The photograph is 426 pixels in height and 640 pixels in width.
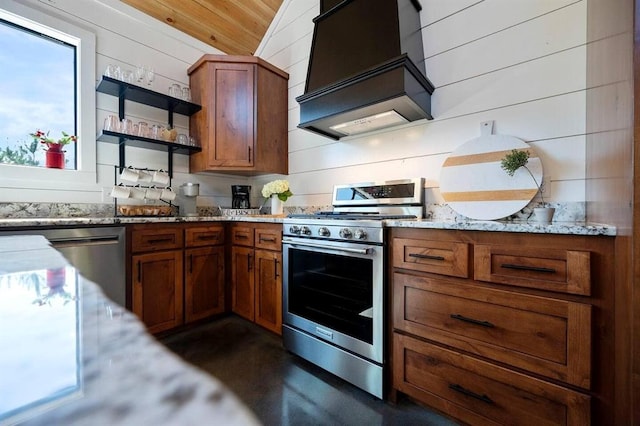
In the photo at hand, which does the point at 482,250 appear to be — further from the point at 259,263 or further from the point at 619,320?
the point at 259,263

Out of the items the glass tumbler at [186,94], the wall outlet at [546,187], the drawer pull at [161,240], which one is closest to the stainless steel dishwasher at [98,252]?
the drawer pull at [161,240]

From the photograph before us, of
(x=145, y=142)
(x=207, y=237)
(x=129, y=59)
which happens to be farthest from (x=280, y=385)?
(x=129, y=59)

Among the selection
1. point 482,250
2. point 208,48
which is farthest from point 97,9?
point 482,250

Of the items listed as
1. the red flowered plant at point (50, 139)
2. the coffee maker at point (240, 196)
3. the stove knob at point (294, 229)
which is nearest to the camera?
the stove knob at point (294, 229)

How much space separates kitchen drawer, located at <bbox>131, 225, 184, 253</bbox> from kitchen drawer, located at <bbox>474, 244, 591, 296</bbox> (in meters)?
2.07

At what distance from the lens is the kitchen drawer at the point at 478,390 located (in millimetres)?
1038

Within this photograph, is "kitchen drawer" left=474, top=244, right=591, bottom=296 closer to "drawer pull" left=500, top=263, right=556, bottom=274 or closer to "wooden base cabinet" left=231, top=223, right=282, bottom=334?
"drawer pull" left=500, top=263, right=556, bottom=274

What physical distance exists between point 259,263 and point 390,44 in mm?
1794

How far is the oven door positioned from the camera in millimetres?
1505

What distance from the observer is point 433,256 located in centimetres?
133

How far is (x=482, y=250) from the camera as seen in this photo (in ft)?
3.96

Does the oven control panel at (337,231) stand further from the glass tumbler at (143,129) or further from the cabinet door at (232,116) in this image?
the glass tumbler at (143,129)

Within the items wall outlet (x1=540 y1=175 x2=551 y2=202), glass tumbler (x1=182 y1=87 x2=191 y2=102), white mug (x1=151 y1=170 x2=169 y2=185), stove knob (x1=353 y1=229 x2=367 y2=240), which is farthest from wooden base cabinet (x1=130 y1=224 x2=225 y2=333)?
wall outlet (x1=540 y1=175 x2=551 y2=202)

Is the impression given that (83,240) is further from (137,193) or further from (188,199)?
(188,199)
